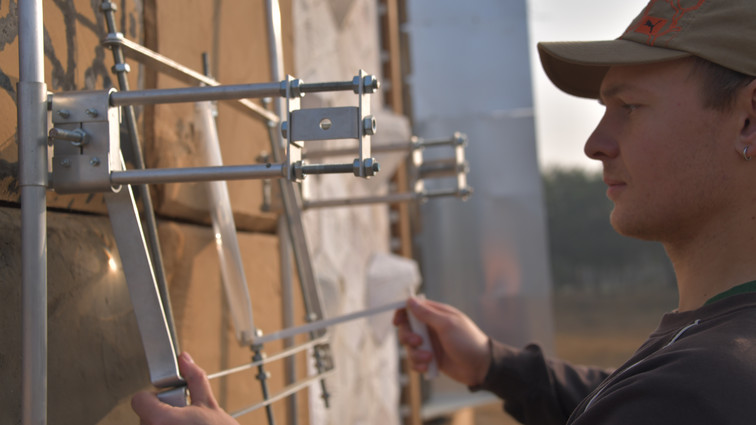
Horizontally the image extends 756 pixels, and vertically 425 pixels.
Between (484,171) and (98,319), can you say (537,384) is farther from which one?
(484,171)

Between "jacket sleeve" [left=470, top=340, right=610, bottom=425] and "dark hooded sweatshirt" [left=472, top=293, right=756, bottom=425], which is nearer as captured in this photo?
"dark hooded sweatshirt" [left=472, top=293, right=756, bottom=425]

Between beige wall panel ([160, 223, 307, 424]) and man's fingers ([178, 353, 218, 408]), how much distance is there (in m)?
0.33

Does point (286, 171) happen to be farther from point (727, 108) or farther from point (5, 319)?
point (727, 108)

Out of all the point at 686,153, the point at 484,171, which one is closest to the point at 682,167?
the point at 686,153

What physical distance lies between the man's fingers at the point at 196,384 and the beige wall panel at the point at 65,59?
10.6 inches

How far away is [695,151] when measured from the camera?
97 centimetres

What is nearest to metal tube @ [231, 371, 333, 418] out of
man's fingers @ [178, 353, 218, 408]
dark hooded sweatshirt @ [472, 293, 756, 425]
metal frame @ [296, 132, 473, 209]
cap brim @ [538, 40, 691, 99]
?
man's fingers @ [178, 353, 218, 408]

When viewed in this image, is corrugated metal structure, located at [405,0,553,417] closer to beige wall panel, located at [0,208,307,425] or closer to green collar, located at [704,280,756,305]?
beige wall panel, located at [0,208,307,425]

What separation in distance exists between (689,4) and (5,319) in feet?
3.06

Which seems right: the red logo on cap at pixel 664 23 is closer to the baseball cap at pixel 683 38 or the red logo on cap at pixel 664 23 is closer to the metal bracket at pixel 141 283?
the baseball cap at pixel 683 38

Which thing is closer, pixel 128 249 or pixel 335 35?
pixel 128 249

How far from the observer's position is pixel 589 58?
1021mm

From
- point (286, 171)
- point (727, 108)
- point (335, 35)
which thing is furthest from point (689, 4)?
point (335, 35)

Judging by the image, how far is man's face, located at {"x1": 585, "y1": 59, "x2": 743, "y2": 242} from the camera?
3.16ft
